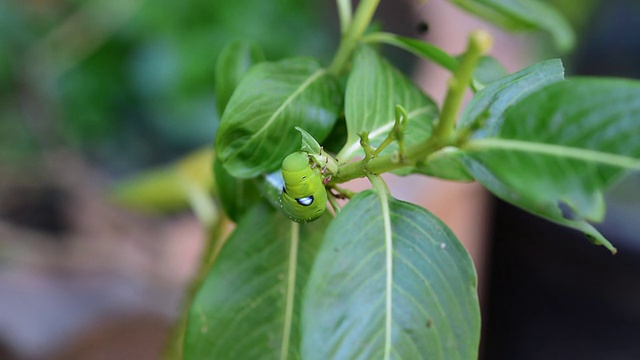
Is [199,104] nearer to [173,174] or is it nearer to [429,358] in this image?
[173,174]

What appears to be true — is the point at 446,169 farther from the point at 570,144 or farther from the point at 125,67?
the point at 125,67

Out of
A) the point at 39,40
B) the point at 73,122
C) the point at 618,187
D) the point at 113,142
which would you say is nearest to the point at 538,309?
the point at 618,187

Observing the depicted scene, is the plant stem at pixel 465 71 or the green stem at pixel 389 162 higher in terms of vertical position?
the green stem at pixel 389 162

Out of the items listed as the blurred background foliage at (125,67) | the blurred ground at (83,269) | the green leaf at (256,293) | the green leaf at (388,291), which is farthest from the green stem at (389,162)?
the blurred background foliage at (125,67)

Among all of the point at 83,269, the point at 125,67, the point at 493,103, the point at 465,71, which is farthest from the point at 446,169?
the point at 125,67

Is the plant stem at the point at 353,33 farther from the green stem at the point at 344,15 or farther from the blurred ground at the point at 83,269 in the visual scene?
the blurred ground at the point at 83,269

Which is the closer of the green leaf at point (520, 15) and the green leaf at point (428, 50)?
the green leaf at point (428, 50)
